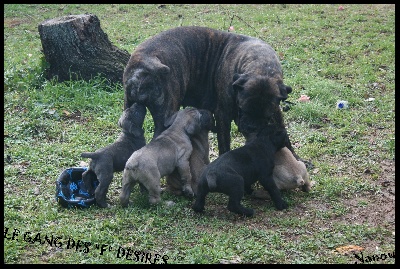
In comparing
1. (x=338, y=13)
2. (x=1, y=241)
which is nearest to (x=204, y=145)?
(x=1, y=241)

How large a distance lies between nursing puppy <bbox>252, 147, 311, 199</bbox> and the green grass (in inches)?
5.8

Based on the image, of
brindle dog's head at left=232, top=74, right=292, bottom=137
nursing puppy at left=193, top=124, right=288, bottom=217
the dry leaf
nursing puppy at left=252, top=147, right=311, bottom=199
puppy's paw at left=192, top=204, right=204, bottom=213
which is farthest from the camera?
nursing puppy at left=252, top=147, right=311, bottom=199

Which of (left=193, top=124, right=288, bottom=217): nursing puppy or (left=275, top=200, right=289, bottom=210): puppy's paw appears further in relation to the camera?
(left=275, top=200, right=289, bottom=210): puppy's paw

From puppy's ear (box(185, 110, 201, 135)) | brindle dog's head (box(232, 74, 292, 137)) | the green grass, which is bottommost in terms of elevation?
the green grass

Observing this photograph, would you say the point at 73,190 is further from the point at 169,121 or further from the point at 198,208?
the point at 198,208

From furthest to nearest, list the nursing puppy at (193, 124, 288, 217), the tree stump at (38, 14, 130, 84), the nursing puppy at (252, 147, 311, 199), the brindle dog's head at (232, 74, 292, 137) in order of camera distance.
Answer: the tree stump at (38, 14, 130, 84)
the nursing puppy at (252, 147, 311, 199)
the brindle dog's head at (232, 74, 292, 137)
the nursing puppy at (193, 124, 288, 217)

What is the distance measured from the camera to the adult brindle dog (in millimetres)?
6883

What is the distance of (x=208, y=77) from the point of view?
315 inches

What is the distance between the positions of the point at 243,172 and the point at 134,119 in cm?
142

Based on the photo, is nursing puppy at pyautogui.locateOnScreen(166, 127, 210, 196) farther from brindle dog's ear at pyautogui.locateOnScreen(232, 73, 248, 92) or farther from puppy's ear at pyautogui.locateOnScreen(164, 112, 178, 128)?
brindle dog's ear at pyautogui.locateOnScreen(232, 73, 248, 92)

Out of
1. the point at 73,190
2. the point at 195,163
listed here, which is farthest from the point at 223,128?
the point at 73,190

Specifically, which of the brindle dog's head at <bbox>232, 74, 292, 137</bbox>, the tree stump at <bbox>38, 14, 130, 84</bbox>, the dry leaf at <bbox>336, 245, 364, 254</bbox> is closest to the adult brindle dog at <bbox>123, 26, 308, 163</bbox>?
the brindle dog's head at <bbox>232, 74, 292, 137</bbox>

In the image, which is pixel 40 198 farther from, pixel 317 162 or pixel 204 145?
pixel 317 162
